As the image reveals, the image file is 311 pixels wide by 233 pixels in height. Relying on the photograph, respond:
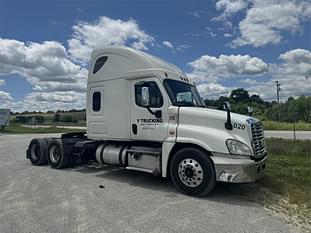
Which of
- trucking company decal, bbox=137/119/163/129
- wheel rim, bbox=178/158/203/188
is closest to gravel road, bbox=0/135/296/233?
wheel rim, bbox=178/158/203/188

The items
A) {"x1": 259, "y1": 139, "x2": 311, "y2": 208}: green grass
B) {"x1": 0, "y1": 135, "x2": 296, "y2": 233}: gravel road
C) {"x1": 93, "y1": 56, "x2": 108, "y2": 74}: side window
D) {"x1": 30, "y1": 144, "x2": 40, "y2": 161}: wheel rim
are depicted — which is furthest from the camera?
{"x1": 30, "y1": 144, "x2": 40, "y2": 161}: wheel rim

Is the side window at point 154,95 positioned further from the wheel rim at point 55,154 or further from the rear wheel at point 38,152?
the rear wheel at point 38,152

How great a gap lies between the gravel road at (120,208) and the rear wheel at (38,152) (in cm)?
191

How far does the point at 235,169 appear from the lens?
17.7 ft

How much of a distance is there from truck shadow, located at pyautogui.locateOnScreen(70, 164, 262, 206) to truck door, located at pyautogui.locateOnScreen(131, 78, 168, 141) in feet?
3.67

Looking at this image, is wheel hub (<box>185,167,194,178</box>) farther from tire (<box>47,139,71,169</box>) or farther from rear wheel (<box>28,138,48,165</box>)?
rear wheel (<box>28,138,48,165</box>)

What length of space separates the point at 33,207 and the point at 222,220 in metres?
3.27

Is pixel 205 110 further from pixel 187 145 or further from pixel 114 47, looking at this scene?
pixel 114 47

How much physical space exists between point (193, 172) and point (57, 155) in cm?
509

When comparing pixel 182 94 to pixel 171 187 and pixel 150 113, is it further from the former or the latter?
pixel 171 187

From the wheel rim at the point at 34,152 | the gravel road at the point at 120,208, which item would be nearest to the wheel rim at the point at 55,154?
the wheel rim at the point at 34,152

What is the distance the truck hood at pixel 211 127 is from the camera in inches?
217

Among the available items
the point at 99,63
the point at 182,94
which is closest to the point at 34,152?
the point at 99,63

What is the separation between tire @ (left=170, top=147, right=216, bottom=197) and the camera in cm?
559
